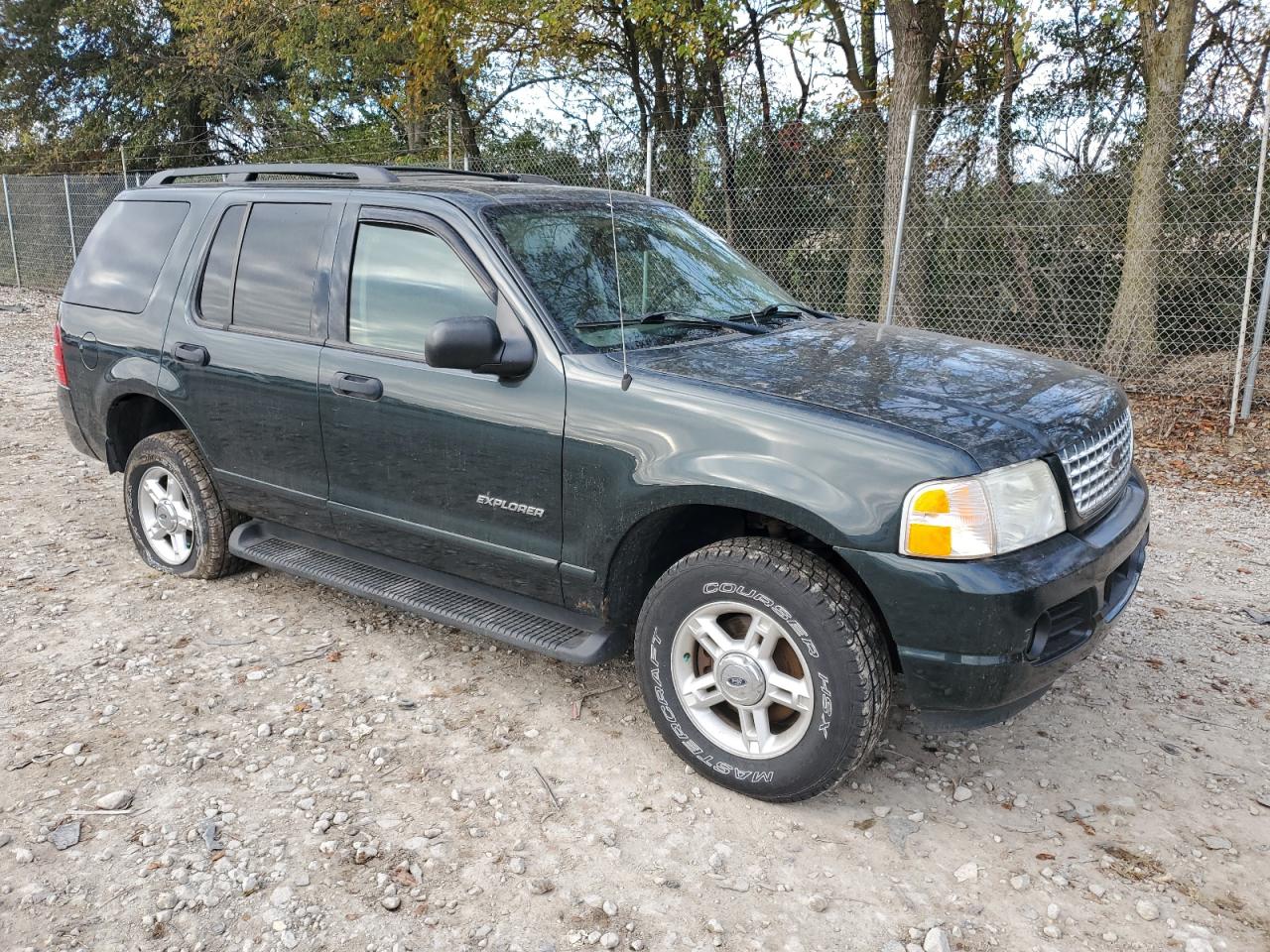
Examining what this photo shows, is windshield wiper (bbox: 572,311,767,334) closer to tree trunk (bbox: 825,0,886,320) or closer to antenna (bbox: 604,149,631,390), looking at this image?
antenna (bbox: 604,149,631,390)

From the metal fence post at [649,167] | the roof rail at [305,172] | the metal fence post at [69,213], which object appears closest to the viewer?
the roof rail at [305,172]

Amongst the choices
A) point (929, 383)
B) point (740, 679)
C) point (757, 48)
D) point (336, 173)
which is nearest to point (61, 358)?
point (336, 173)

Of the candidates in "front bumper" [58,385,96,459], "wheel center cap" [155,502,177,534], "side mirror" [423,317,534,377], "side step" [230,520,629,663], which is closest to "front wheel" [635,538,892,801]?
"side step" [230,520,629,663]

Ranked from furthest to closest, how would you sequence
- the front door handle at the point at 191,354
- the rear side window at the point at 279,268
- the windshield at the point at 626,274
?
the front door handle at the point at 191,354, the rear side window at the point at 279,268, the windshield at the point at 626,274

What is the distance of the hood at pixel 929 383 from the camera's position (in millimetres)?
2975

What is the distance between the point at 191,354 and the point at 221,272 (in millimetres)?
397

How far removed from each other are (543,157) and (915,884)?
1075 cm

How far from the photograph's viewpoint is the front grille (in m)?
3.08

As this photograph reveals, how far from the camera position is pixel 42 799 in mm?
3143

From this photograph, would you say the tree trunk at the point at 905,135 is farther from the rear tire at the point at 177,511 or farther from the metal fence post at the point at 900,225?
the rear tire at the point at 177,511

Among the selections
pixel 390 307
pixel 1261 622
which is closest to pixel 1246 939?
pixel 1261 622

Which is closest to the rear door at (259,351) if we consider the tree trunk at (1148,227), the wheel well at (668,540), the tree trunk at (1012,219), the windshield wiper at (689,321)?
the windshield wiper at (689,321)

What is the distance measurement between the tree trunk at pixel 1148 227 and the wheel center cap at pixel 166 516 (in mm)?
7894

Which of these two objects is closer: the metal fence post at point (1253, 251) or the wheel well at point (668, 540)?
the wheel well at point (668, 540)
